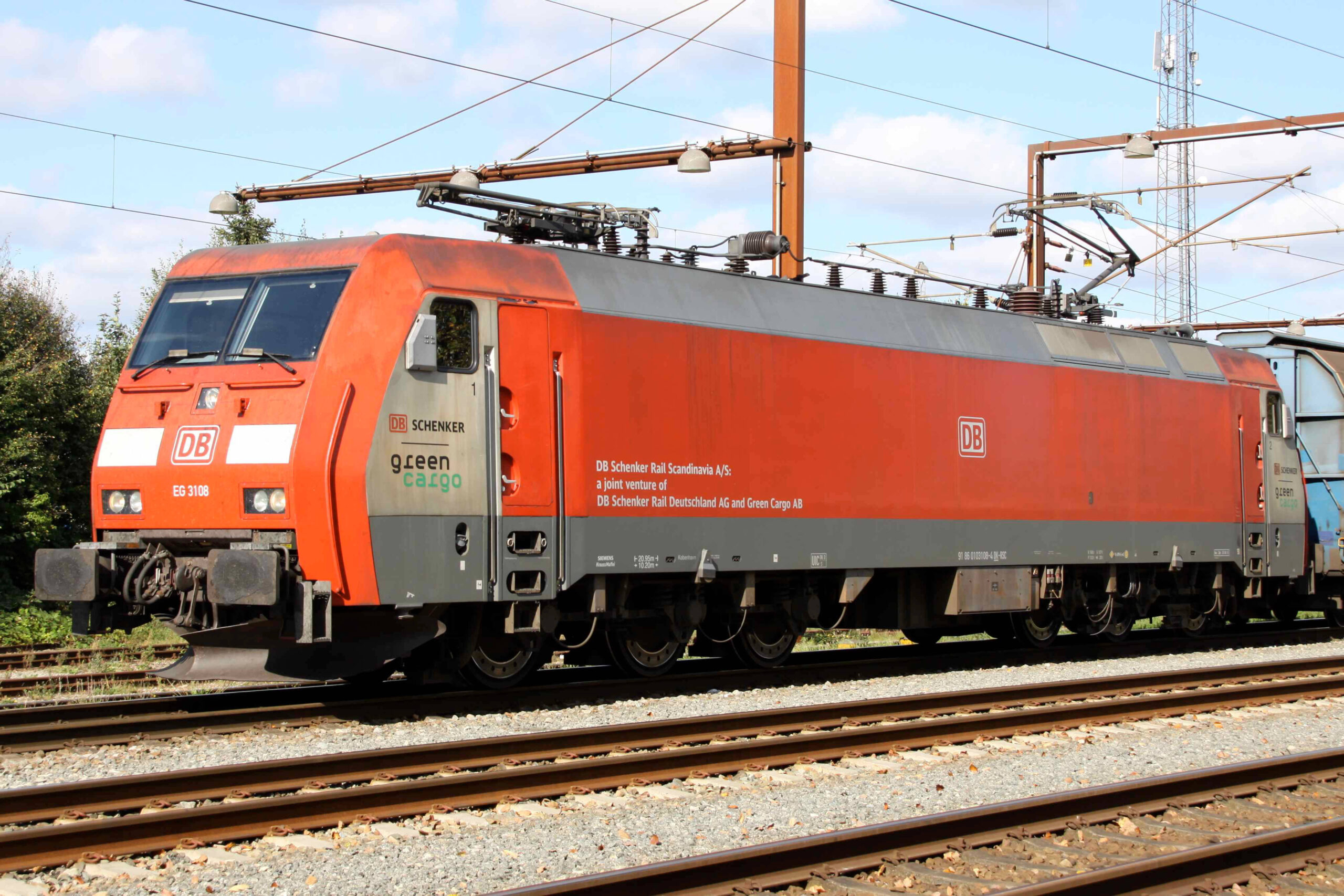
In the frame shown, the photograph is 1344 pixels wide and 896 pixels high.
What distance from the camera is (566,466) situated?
11.4 meters

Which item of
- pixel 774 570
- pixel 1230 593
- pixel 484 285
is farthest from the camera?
pixel 1230 593

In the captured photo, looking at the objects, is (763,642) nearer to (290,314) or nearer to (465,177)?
(290,314)

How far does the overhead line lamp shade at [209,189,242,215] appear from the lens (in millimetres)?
22125

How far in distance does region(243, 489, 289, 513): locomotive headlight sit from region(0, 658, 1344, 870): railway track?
7.52ft

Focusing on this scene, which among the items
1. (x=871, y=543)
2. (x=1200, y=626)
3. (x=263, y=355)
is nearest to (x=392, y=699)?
(x=263, y=355)

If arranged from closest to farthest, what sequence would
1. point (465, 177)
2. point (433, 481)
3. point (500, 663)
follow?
point (433, 481), point (500, 663), point (465, 177)

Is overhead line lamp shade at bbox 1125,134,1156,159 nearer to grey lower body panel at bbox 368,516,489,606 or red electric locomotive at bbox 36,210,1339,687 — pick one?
red electric locomotive at bbox 36,210,1339,687

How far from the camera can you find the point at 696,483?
12484 millimetres

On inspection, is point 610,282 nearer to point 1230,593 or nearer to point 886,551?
point 886,551

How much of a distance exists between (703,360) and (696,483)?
3.75 ft

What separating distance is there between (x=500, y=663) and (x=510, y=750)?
8.91 feet

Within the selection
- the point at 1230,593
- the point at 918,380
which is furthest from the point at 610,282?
the point at 1230,593

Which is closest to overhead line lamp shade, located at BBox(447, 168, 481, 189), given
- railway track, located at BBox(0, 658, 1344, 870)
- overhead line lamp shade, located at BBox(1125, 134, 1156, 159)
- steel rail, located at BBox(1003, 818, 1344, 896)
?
overhead line lamp shade, located at BBox(1125, 134, 1156, 159)

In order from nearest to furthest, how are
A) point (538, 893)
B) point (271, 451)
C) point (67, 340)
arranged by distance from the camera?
point (538, 893) → point (271, 451) → point (67, 340)
